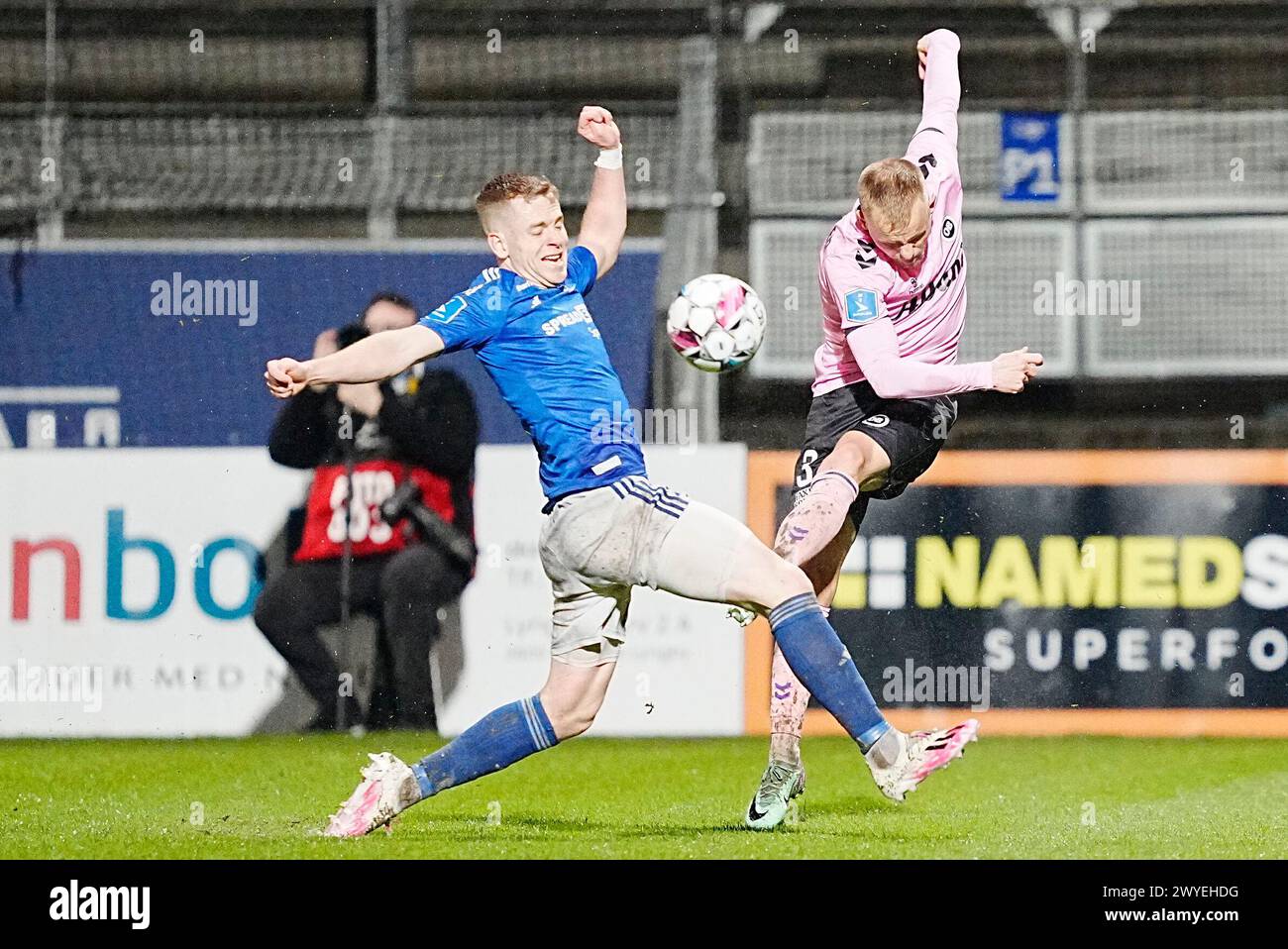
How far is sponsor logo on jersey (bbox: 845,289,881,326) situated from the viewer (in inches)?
217

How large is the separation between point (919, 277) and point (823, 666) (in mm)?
1419

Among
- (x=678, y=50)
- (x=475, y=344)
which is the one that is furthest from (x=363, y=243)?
(x=475, y=344)

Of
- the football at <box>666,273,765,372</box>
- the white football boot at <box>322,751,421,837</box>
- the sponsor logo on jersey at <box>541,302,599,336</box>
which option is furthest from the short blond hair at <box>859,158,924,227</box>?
the white football boot at <box>322,751,421,837</box>

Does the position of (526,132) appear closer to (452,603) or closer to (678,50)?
(678,50)

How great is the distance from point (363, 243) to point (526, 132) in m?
A: 0.76

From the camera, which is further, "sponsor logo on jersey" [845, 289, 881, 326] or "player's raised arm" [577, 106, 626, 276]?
"sponsor logo on jersey" [845, 289, 881, 326]

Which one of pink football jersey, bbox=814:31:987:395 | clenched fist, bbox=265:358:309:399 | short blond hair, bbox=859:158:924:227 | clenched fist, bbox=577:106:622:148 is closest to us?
clenched fist, bbox=265:358:309:399

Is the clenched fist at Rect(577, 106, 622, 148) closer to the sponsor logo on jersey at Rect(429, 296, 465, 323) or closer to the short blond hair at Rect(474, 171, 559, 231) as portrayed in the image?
the short blond hair at Rect(474, 171, 559, 231)

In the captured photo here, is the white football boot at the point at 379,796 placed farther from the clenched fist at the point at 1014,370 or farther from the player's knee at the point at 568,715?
the clenched fist at the point at 1014,370

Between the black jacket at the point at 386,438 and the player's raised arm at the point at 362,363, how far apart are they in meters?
3.04

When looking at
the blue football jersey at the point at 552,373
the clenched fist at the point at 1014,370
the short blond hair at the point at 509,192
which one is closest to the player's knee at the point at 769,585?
the blue football jersey at the point at 552,373

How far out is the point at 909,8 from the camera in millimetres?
7879

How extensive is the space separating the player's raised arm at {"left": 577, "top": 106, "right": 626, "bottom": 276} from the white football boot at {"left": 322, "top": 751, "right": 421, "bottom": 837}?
134cm

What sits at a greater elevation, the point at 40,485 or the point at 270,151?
the point at 270,151
